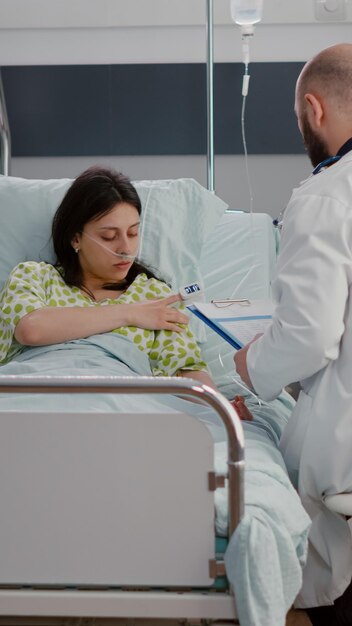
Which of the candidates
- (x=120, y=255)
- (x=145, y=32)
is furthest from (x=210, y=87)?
(x=120, y=255)

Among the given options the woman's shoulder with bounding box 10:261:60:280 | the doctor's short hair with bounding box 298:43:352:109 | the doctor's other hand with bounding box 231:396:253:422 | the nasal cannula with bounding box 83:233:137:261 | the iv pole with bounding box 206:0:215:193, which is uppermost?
the doctor's short hair with bounding box 298:43:352:109

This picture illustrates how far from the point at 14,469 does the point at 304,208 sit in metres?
0.85

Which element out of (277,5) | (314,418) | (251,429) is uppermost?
(277,5)

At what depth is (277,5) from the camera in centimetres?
476

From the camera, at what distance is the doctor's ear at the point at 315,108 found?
2.39 metres

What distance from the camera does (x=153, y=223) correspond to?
3.48m

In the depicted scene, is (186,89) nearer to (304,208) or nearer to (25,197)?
(25,197)

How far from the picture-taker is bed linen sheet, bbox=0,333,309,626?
1.88m

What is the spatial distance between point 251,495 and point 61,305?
1139mm

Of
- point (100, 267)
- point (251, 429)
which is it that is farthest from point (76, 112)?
point (251, 429)

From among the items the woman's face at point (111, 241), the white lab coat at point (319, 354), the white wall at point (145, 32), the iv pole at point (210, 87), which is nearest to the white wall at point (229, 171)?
the white wall at point (145, 32)

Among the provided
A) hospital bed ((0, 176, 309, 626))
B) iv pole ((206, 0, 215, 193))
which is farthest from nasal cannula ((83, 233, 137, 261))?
iv pole ((206, 0, 215, 193))

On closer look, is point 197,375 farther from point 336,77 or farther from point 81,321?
point 336,77

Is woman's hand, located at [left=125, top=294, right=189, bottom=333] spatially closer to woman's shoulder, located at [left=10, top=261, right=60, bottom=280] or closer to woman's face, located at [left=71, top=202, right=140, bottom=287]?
woman's face, located at [left=71, top=202, right=140, bottom=287]
